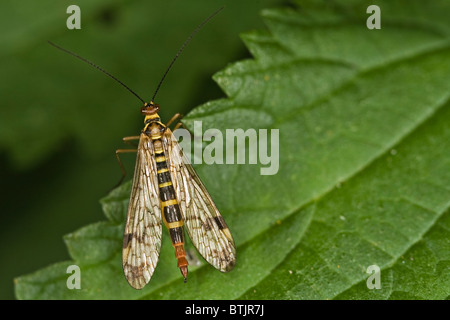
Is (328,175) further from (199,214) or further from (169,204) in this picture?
(169,204)

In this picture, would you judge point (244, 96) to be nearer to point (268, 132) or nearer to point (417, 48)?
point (268, 132)

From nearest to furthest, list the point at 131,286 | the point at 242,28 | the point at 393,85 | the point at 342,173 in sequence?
1. the point at 131,286
2. the point at 342,173
3. the point at 393,85
4. the point at 242,28

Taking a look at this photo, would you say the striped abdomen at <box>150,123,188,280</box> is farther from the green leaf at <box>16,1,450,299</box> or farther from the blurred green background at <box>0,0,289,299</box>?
the blurred green background at <box>0,0,289,299</box>

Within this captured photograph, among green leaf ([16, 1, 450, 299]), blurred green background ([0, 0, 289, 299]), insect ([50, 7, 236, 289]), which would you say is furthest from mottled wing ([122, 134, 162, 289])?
blurred green background ([0, 0, 289, 299])

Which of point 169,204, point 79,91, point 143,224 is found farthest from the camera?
point 79,91

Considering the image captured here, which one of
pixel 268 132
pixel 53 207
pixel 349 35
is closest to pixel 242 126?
pixel 268 132

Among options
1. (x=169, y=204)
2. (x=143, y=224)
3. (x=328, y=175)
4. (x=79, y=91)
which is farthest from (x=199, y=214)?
(x=79, y=91)
